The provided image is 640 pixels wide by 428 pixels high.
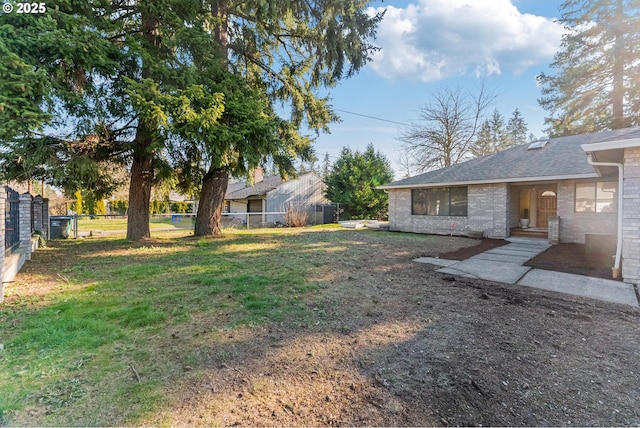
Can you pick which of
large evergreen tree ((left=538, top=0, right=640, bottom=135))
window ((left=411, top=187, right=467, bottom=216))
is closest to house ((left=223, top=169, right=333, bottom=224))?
window ((left=411, top=187, right=467, bottom=216))

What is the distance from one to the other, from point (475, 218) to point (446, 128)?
A: 13.1 metres

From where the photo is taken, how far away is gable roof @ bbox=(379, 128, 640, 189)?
32.7 feet

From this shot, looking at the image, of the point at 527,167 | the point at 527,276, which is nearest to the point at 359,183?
the point at 527,167

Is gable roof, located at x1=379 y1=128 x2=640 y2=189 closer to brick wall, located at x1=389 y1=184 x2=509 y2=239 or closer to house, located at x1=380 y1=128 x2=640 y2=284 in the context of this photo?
house, located at x1=380 y1=128 x2=640 y2=284

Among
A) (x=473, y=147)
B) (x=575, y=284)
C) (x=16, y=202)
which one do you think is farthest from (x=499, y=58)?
(x=16, y=202)

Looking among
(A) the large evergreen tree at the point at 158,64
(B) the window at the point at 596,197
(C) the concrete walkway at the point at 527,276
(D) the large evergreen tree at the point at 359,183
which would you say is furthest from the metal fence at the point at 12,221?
(D) the large evergreen tree at the point at 359,183

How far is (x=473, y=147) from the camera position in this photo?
2369 centimetres

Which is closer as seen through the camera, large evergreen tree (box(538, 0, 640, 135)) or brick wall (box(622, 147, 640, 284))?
brick wall (box(622, 147, 640, 284))

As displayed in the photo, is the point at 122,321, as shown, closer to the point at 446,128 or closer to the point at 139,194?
the point at 139,194

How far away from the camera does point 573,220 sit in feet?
32.6

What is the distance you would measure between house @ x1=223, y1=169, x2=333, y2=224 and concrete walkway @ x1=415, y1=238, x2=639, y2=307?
50.2 ft

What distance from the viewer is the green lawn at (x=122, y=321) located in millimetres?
1984

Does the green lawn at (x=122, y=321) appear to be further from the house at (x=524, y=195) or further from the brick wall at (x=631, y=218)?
the house at (x=524, y=195)

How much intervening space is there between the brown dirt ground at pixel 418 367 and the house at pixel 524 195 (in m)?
4.15
